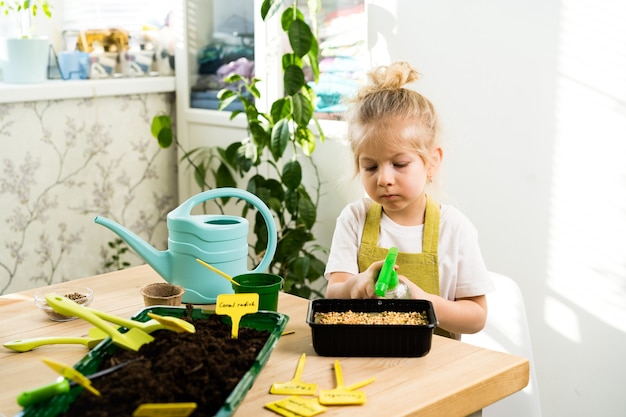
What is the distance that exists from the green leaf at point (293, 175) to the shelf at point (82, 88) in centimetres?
91

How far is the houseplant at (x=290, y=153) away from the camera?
2.94m

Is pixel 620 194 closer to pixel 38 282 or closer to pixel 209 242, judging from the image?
pixel 209 242

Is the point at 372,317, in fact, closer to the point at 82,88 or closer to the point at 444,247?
the point at 444,247

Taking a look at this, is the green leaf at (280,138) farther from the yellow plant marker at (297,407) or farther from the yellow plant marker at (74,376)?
the yellow plant marker at (74,376)

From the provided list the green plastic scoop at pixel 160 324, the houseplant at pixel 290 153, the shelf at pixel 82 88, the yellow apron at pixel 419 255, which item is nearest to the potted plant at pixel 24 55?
the shelf at pixel 82 88

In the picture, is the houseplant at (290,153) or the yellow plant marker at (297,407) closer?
the yellow plant marker at (297,407)

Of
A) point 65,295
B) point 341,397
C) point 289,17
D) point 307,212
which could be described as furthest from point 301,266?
point 341,397

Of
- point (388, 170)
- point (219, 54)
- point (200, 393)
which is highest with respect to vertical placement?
point (219, 54)

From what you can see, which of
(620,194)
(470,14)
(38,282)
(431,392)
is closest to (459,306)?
(431,392)

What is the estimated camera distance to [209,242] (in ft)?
5.65

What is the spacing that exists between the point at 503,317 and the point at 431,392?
28.3 inches

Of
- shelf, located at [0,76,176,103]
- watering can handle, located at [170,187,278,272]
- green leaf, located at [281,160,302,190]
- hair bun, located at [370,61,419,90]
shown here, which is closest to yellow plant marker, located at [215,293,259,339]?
watering can handle, located at [170,187,278,272]

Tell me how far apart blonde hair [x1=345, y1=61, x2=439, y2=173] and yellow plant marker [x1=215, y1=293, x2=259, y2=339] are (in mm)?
570

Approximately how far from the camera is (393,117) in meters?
1.87
